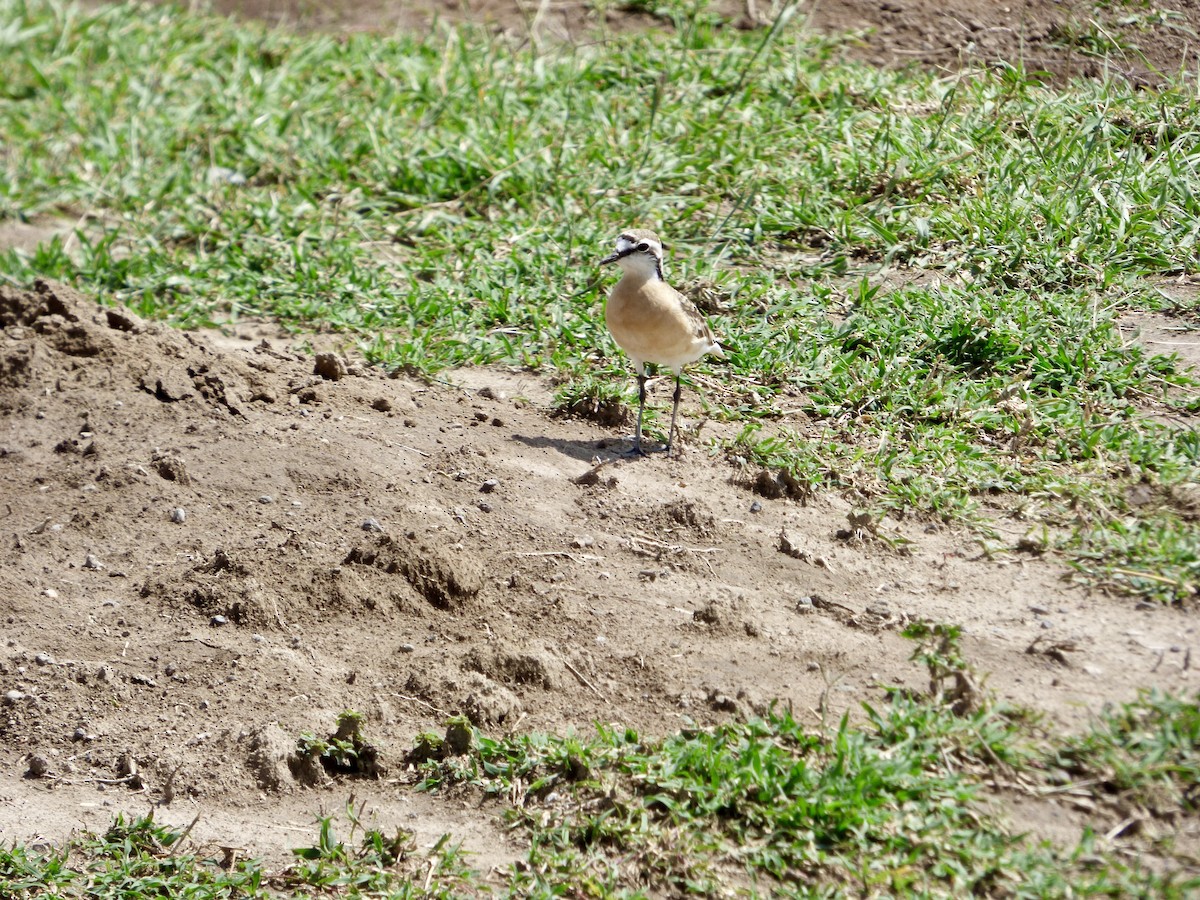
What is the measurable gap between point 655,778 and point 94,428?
327cm

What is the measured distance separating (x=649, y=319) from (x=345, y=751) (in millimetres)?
2277

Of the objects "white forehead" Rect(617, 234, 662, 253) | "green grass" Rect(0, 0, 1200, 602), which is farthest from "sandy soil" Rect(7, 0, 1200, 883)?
"white forehead" Rect(617, 234, 662, 253)

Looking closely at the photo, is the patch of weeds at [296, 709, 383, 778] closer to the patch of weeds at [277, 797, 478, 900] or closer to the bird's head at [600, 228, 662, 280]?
the patch of weeds at [277, 797, 478, 900]

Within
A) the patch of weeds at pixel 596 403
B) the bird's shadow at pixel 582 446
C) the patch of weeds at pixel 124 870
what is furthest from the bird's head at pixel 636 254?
the patch of weeds at pixel 124 870

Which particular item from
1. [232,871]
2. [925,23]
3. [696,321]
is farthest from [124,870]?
[925,23]

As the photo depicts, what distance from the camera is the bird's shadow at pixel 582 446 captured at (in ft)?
18.9

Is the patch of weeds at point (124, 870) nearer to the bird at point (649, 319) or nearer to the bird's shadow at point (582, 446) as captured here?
the bird's shadow at point (582, 446)

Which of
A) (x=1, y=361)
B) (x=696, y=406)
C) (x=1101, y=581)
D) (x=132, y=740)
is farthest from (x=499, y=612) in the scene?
(x=1, y=361)

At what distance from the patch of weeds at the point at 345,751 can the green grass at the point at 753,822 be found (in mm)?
192

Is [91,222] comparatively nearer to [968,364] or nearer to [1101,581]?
[968,364]

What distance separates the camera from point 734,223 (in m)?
7.16

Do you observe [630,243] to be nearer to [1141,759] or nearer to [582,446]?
[582,446]

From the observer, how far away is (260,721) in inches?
175

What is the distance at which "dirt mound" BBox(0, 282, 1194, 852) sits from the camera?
14.1ft
